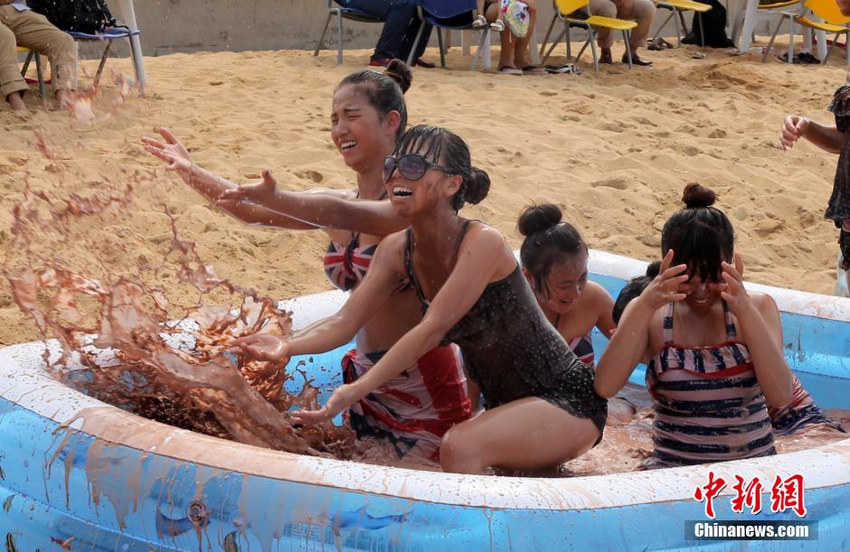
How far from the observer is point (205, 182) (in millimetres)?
3365

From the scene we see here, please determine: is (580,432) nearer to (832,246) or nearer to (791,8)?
(832,246)

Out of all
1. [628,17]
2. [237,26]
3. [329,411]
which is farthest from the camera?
→ [628,17]

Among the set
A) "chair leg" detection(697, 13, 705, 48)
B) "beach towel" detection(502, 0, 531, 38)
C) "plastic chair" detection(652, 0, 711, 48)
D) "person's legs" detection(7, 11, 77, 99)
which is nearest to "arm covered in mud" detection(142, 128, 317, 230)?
"person's legs" detection(7, 11, 77, 99)

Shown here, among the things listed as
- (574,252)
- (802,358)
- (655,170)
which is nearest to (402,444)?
(574,252)

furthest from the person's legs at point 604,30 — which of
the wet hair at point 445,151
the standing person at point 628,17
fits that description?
the wet hair at point 445,151

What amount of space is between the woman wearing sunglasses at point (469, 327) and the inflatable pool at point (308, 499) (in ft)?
1.52

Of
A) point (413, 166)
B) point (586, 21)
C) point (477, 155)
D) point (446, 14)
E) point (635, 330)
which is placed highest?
point (413, 166)

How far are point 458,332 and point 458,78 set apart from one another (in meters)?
6.51

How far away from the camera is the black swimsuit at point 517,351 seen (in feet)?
10.3

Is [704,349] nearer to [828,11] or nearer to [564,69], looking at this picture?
[564,69]

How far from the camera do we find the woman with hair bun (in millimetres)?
3045

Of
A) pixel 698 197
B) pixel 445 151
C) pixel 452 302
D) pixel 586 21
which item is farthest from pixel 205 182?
pixel 586 21

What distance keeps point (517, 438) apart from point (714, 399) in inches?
22.5

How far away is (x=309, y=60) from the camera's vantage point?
32.0 feet
